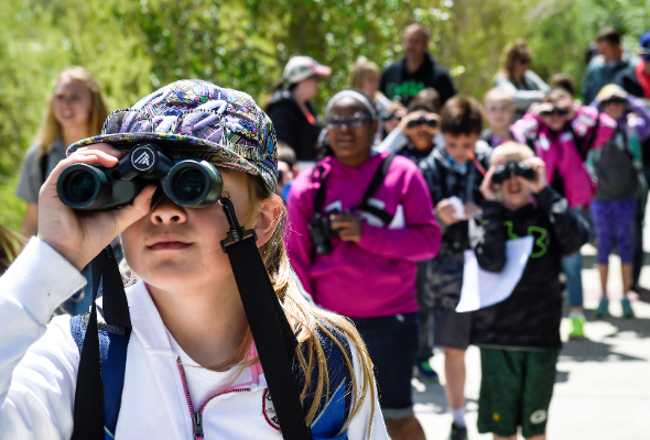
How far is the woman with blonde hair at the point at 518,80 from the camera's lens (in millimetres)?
8156

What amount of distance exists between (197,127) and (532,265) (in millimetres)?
2798

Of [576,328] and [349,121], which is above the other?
[349,121]

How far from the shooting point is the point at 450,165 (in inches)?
203

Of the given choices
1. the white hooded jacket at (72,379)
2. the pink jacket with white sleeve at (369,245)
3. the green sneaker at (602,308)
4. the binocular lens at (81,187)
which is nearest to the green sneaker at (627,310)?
the green sneaker at (602,308)

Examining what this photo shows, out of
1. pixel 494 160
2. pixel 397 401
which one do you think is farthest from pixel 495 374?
pixel 494 160

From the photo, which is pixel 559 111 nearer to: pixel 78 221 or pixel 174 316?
pixel 174 316

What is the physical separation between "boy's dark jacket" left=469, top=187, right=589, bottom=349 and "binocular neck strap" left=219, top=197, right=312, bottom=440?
251 cm

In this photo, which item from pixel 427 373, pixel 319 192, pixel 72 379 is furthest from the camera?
pixel 427 373

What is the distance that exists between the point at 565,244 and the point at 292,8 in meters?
6.09

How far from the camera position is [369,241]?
13.0 ft

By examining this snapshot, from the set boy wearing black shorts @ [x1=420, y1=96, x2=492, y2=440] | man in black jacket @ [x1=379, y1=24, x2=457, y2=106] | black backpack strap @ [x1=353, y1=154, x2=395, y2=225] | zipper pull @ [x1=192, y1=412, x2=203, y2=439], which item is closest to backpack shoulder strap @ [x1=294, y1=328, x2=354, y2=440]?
zipper pull @ [x1=192, y1=412, x2=203, y2=439]

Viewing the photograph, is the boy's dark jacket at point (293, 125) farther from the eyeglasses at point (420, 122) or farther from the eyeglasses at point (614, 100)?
the eyeglasses at point (614, 100)

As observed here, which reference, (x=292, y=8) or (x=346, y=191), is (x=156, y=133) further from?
(x=292, y=8)

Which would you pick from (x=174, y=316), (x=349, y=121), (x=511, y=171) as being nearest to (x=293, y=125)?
(x=349, y=121)
